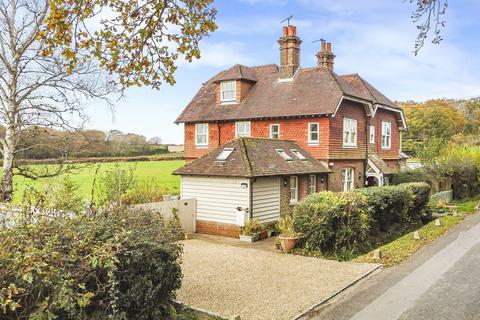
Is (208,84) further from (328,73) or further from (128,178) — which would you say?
(128,178)

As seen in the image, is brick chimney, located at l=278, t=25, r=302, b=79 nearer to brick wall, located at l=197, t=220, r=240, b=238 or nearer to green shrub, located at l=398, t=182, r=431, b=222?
green shrub, located at l=398, t=182, r=431, b=222

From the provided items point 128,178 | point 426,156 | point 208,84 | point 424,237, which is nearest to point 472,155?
point 426,156

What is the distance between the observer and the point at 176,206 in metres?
18.6

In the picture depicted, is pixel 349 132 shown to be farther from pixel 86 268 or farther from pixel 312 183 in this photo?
pixel 86 268

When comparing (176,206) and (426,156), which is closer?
(176,206)

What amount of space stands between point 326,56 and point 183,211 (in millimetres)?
18016

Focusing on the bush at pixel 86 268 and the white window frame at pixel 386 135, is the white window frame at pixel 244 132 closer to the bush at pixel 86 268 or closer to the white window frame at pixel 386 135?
the white window frame at pixel 386 135

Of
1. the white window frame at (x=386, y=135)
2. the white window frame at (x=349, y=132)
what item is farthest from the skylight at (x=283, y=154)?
the white window frame at (x=386, y=135)

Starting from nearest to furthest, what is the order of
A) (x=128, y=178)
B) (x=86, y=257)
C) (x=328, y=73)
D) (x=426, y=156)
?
1. (x=86, y=257)
2. (x=128, y=178)
3. (x=328, y=73)
4. (x=426, y=156)

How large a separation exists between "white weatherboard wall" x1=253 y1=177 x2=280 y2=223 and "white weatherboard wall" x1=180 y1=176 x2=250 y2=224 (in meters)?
0.63

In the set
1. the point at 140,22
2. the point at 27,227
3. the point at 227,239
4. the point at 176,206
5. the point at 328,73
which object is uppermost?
the point at 328,73

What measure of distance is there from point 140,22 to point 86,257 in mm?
4123

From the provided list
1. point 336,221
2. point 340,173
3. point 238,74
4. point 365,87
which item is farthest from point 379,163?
point 336,221

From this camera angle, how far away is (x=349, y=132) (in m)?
26.4
